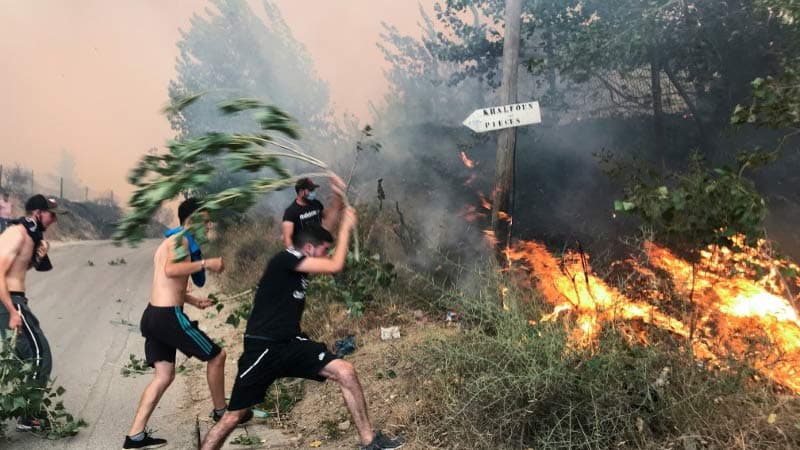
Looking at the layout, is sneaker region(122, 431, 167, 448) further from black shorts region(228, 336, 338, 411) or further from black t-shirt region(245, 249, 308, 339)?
black t-shirt region(245, 249, 308, 339)

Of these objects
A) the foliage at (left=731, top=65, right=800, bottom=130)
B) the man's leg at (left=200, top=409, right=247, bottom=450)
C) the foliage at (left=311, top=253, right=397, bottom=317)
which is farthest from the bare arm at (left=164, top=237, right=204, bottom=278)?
the foliage at (left=731, top=65, right=800, bottom=130)

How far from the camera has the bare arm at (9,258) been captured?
5.06 meters

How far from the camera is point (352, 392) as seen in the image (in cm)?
411

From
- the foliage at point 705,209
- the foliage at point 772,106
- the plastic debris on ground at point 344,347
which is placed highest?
A: the foliage at point 772,106

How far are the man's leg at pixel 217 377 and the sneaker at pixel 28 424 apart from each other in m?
1.44

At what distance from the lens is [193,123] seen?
1605 cm

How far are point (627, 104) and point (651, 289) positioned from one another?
26.9 feet

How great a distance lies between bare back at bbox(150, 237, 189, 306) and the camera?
4621 mm

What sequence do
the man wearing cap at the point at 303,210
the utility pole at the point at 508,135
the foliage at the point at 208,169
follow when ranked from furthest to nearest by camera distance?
the utility pole at the point at 508,135
the man wearing cap at the point at 303,210
the foliage at the point at 208,169

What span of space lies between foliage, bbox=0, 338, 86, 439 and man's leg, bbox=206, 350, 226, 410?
121 cm

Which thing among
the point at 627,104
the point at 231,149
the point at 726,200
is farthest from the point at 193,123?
the point at 726,200

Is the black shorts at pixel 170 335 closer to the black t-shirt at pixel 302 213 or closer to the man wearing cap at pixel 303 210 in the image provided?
the man wearing cap at pixel 303 210

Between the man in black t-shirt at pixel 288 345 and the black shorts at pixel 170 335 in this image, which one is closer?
the man in black t-shirt at pixel 288 345

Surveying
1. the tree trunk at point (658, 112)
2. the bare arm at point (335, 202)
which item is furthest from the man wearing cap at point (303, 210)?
the tree trunk at point (658, 112)
